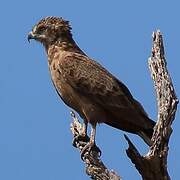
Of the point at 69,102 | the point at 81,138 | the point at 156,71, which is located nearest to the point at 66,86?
the point at 69,102

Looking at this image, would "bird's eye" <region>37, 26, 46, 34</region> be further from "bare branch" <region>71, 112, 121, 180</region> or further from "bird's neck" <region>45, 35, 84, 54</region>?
"bare branch" <region>71, 112, 121, 180</region>

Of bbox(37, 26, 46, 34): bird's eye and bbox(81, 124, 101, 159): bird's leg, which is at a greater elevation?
bbox(37, 26, 46, 34): bird's eye

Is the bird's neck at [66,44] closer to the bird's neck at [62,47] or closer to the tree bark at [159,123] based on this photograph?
the bird's neck at [62,47]

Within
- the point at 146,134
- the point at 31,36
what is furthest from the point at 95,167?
the point at 31,36

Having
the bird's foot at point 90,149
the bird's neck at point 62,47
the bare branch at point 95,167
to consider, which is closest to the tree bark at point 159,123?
the bare branch at point 95,167

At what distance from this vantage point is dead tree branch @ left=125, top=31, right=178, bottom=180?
25.0 ft

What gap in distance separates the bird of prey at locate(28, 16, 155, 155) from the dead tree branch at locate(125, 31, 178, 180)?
183 centimetres

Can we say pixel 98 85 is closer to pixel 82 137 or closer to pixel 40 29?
pixel 82 137

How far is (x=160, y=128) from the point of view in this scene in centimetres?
766

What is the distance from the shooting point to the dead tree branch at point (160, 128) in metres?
7.63

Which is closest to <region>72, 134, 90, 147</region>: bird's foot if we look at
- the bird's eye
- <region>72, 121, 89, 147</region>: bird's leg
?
<region>72, 121, 89, 147</region>: bird's leg

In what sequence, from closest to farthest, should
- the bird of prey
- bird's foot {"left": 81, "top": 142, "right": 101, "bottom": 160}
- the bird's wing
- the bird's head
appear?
bird's foot {"left": 81, "top": 142, "right": 101, "bottom": 160}, the bird of prey, the bird's wing, the bird's head

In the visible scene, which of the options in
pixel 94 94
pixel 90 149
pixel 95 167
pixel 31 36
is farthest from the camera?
pixel 31 36

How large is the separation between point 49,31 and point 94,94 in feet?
5.02
